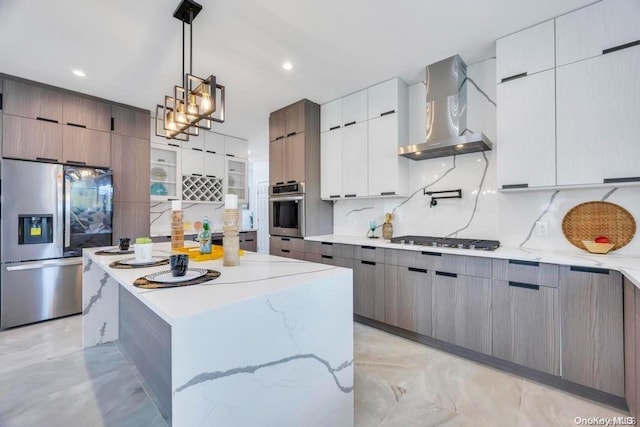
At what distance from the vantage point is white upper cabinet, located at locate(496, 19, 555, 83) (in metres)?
2.08

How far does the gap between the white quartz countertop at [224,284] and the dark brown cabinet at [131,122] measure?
270cm

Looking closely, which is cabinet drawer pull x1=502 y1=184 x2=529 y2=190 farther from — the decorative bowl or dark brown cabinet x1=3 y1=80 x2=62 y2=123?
dark brown cabinet x1=3 y1=80 x2=62 y2=123

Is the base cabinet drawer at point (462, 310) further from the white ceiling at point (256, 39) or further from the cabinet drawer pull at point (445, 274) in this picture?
the white ceiling at point (256, 39)

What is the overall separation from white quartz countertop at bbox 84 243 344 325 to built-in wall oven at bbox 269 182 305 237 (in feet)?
5.96

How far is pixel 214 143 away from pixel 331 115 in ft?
7.51

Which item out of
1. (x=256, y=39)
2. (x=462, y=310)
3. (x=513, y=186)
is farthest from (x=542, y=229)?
(x=256, y=39)

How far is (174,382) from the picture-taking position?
75 cm

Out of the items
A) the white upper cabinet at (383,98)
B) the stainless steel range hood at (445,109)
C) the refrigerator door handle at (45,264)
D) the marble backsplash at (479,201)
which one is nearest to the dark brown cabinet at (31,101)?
the refrigerator door handle at (45,264)

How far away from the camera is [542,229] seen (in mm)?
2287

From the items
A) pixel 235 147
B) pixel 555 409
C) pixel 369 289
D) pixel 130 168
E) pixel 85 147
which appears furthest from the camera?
pixel 235 147

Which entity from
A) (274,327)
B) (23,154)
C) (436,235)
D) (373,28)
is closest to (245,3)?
(373,28)

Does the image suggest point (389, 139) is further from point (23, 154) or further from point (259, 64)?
point (23, 154)

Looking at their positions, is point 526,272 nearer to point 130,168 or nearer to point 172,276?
point 172,276

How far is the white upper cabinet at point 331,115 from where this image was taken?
3.49m
